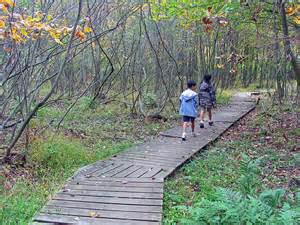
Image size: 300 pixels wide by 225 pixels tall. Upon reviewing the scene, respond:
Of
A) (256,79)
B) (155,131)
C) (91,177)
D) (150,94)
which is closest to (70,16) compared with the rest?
(150,94)

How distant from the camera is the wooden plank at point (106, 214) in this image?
433cm

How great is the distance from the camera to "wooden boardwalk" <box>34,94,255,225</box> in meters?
4.35

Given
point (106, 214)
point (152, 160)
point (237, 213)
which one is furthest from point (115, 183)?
point (237, 213)

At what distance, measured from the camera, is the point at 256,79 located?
101 ft

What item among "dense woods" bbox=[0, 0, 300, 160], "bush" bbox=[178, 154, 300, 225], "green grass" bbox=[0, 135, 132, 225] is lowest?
"green grass" bbox=[0, 135, 132, 225]

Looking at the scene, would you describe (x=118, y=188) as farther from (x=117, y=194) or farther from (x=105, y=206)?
(x=105, y=206)

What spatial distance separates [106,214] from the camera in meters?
4.43

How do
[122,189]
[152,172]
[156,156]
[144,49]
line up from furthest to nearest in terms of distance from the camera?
[144,49], [156,156], [152,172], [122,189]

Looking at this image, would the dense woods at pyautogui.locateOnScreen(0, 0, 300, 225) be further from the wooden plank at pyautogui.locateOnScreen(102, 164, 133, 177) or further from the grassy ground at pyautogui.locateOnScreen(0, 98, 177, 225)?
the wooden plank at pyautogui.locateOnScreen(102, 164, 133, 177)

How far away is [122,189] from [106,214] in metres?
0.92

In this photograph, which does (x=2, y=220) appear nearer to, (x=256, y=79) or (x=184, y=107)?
(x=184, y=107)

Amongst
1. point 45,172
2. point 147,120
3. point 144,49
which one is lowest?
point 45,172

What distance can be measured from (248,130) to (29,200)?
24.4ft

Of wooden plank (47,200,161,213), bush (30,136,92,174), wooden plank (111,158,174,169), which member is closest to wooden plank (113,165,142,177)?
wooden plank (111,158,174,169)
